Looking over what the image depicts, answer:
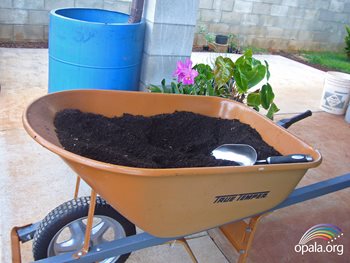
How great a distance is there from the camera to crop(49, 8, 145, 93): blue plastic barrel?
185cm

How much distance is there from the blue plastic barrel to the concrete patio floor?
480 mm

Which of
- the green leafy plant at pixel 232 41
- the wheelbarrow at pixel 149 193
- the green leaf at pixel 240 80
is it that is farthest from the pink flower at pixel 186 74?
the green leafy plant at pixel 232 41

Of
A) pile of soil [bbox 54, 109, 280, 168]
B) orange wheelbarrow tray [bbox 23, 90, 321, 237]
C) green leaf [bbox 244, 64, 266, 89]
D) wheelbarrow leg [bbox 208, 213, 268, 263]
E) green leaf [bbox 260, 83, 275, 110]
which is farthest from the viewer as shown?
green leaf [bbox 260, 83, 275, 110]

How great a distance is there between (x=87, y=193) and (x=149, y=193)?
1081 millimetres

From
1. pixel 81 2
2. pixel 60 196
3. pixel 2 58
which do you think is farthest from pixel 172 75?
pixel 81 2

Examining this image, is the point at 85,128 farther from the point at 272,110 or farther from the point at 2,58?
the point at 2,58

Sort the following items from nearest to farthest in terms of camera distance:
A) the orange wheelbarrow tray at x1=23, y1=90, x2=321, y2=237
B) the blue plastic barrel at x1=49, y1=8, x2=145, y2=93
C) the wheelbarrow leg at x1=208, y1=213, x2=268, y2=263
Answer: the orange wheelbarrow tray at x1=23, y1=90, x2=321, y2=237 < the wheelbarrow leg at x1=208, y1=213, x2=268, y2=263 < the blue plastic barrel at x1=49, y1=8, x2=145, y2=93

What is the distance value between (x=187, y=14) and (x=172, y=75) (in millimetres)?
400

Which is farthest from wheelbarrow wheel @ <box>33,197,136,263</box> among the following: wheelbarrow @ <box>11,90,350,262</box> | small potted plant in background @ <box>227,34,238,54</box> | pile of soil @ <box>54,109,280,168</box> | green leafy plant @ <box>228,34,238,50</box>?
green leafy plant @ <box>228,34,238,50</box>

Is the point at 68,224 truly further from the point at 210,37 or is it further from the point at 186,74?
the point at 210,37

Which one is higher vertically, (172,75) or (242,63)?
(242,63)

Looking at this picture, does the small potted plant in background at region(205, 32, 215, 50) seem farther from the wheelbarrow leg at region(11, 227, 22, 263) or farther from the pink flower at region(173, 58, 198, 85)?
the wheelbarrow leg at region(11, 227, 22, 263)

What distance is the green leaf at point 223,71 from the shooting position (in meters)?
2.02

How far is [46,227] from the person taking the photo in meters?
1.20
